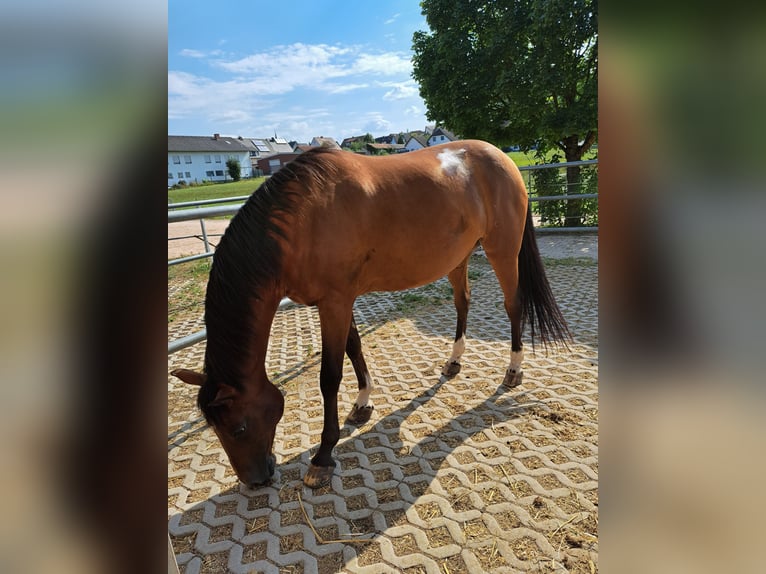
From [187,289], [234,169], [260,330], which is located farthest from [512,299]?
[234,169]

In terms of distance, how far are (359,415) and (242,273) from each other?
62.5 inches

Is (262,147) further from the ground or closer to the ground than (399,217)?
further from the ground

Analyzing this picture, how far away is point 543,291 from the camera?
3812mm

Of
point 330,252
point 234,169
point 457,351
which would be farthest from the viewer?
point 234,169

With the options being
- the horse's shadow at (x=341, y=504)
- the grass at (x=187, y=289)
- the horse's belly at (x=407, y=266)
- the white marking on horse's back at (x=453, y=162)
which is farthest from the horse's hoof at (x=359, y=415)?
the grass at (x=187, y=289)

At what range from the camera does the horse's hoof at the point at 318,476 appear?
2.62 metres
